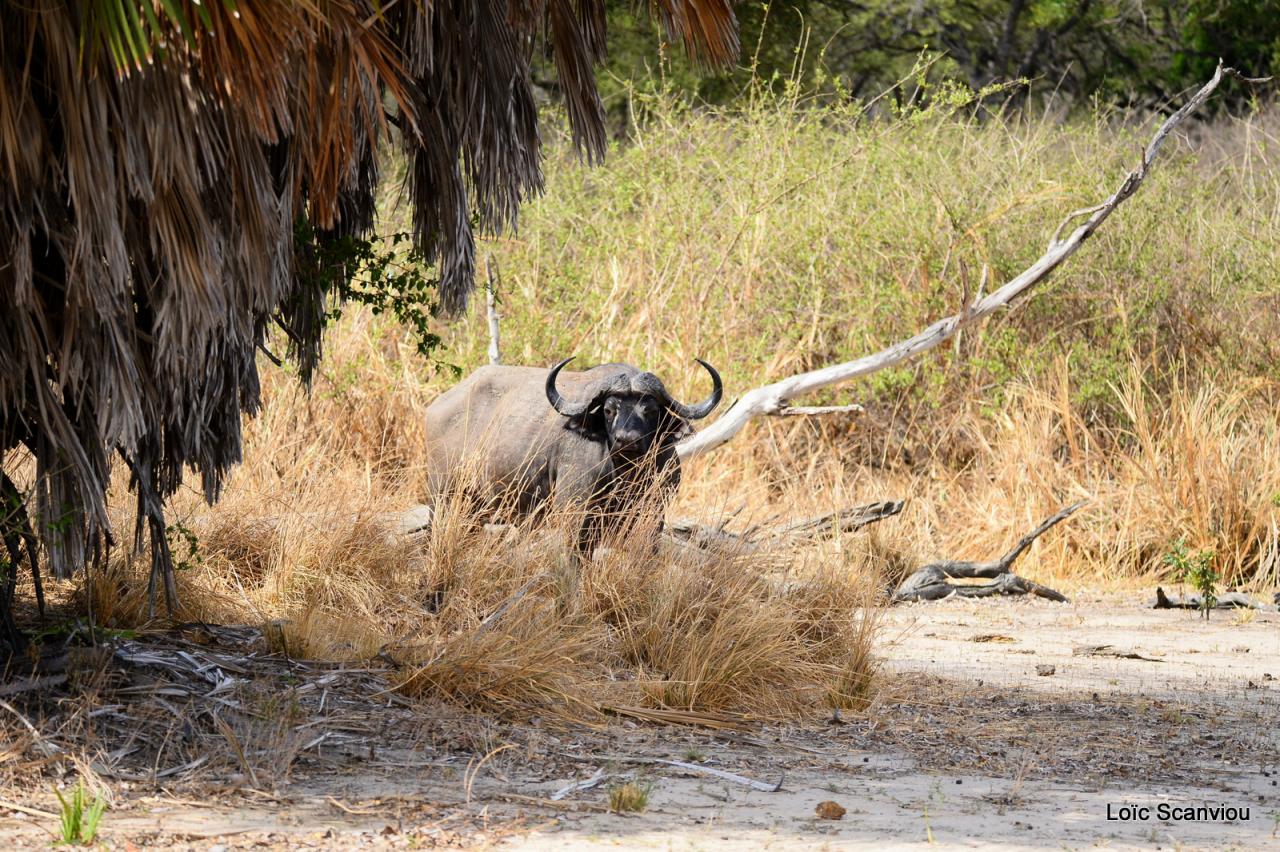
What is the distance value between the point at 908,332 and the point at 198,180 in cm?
949

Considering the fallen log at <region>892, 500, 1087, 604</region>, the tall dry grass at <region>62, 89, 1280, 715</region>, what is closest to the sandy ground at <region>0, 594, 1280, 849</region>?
the tall dry grass at <region>62, 89, 1280, 715</region>

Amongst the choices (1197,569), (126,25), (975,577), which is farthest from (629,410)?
(126,25)

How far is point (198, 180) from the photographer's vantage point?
14.9ft

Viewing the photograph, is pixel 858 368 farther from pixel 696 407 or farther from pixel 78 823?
pixel 78 823

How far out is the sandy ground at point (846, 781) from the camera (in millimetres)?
4371

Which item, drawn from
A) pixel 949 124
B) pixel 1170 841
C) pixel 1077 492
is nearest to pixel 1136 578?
pixel 1077 492

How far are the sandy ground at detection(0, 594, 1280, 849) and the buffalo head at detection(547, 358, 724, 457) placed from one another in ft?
7.04

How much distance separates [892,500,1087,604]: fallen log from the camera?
10164 millimetres

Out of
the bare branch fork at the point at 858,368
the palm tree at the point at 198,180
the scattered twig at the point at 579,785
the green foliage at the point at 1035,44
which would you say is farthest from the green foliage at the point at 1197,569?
the green foliage at the point at 1035,44

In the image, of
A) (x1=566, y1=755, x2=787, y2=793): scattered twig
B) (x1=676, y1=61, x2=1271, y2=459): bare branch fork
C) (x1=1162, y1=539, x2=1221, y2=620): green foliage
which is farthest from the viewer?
(x1=676, y1=61, x2=1271, y2=459): bare branch fork

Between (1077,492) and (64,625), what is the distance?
8203mm

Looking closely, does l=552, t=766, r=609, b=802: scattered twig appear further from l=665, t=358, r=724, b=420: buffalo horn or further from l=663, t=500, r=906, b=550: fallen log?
l=665, t=358, r=724, b=420: buffalo horn

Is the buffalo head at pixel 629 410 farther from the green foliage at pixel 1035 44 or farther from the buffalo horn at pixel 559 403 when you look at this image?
the green foliage at pixel 1035 44

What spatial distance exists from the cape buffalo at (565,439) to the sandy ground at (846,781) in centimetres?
208
